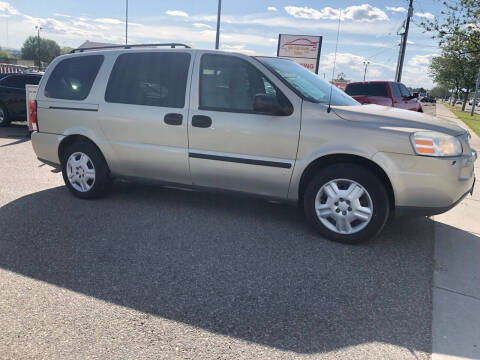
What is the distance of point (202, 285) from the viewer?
3.31 metres

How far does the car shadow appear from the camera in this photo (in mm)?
2855

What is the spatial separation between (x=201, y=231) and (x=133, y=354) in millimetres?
2030

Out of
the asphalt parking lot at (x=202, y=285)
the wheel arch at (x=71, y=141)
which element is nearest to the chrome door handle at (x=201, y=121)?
the asphalt parking lot at (x=202, y=285)

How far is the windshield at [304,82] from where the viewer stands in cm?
435

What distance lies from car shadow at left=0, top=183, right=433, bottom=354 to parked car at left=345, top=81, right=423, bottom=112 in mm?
7698

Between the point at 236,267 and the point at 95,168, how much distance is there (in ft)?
8.30

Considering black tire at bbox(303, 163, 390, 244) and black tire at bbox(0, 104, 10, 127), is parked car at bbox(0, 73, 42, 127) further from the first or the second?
black tire at bbox(303, 163, 390, 244)

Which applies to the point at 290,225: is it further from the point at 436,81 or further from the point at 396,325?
the point at 436,81

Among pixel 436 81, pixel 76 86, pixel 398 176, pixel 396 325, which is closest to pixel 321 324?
pixel 396 325

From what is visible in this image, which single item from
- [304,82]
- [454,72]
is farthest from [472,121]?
[304,82]

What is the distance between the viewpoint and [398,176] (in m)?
3.88

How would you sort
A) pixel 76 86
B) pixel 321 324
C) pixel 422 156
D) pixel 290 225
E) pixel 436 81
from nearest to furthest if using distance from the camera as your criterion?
pixel 321 324 → pixel 422 156 → pixel 290 225 → pixel 76 86 → pixel 436 81

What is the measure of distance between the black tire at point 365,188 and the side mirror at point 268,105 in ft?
2.39

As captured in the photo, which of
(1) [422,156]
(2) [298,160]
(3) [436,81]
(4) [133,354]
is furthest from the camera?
(3) [436,81]
